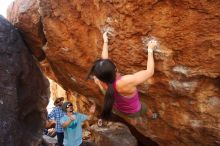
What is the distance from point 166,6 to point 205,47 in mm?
707

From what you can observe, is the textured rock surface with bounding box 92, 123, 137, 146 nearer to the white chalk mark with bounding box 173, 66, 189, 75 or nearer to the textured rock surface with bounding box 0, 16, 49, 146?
the textured rock surface with bounding box 0, 16, 49, 146

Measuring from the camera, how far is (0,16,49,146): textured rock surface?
614cm

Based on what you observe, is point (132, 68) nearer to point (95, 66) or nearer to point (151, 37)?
point (151, 37)

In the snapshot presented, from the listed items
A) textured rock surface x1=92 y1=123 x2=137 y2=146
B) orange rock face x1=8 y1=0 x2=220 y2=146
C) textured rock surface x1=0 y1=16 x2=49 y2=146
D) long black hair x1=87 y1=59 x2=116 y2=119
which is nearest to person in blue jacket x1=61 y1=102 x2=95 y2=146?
orange rock face x1=8 y1=0 x2=220 y2=146

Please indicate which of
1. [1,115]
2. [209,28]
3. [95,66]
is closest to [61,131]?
[1,115]

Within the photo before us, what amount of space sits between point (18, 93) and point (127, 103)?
308 centimetres

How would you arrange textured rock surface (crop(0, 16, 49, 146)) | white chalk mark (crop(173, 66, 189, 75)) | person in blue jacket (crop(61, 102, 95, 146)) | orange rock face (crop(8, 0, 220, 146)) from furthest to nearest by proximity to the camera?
textured rock surface (crop(0, 16, 49, 146))
person in blue jacket (crop(61, 102, 95, 146))
white chalk mark (crop(173, 66, 189, 75))
orange rock face (crop(8, 0, 220, 146))

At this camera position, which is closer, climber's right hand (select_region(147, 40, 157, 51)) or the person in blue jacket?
climber's right hand (select_region(147, 40, 157, 51))

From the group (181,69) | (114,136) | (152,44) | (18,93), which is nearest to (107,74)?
(152,44)

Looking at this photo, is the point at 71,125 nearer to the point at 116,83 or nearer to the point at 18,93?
the point at 18,93

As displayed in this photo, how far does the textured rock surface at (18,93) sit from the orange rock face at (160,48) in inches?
14.6

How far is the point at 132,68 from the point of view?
5.29 meters

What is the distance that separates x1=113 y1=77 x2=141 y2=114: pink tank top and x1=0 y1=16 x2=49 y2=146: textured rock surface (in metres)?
2.71

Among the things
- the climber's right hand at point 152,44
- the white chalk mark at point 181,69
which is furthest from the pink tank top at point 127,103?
the white chalk mark at point 181,69
